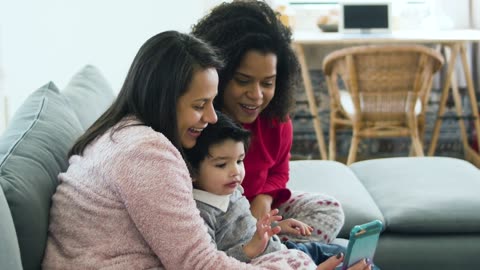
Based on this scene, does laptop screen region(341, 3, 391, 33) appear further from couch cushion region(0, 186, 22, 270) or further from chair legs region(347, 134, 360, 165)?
couch cushion region(0, 186, 22, 270)

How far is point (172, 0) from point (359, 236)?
2.62 m

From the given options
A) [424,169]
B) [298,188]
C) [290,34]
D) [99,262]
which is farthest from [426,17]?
[99,262]

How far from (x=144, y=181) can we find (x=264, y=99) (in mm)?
679

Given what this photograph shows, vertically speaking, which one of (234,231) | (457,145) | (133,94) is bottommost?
(457,145)

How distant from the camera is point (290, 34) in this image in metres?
2.07

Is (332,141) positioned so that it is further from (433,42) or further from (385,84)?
(433,42)

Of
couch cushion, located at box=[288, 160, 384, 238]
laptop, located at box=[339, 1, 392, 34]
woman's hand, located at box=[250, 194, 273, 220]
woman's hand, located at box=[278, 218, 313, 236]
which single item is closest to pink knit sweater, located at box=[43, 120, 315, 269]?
woman's hand, located at box=[278, 218, 313, 236]

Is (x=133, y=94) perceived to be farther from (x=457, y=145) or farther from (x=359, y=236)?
(x=457, y=145)

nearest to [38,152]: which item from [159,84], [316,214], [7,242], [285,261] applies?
[159,84]

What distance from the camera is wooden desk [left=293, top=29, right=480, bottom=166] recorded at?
400cm

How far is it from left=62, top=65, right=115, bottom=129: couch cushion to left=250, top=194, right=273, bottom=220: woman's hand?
18.9 inches

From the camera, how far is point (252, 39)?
1938 mm

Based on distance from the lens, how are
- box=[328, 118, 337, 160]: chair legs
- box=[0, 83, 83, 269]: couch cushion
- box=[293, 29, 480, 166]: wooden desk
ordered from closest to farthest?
1. box=[0, 83, 83, 269]: couch cushion
2. box=[293, 29, 480, 166]: wooden desk
3. box=[328, 118, 337, 160]: chair legs

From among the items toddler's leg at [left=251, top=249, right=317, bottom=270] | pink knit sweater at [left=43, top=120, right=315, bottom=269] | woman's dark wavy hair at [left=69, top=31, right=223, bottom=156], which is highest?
woman's dark wavy hair at [left=69, top=31, right=223, bottom=156]
